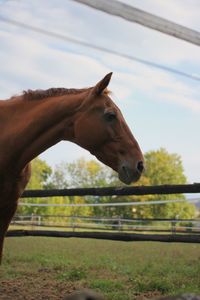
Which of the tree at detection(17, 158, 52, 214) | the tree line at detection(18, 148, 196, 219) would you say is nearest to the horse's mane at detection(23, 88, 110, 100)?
the tree line at detection(18, 148, 196, 219)

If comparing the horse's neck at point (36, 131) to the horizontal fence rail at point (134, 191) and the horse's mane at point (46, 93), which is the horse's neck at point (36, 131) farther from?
the horizontal fence rail at point (134, 191)

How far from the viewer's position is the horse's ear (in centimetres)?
379

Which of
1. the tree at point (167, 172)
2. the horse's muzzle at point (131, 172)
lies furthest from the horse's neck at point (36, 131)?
the tree at point (167, 172)

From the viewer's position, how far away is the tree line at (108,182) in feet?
151

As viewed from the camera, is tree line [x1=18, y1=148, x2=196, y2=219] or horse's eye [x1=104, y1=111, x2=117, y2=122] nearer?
horse's eye [x1=104, y1=111, x2=117, y2=122]

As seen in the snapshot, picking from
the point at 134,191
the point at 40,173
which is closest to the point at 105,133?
the point at 134,191

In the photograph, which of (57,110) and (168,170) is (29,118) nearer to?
(57,110)

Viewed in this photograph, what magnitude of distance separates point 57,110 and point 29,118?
0.26 m

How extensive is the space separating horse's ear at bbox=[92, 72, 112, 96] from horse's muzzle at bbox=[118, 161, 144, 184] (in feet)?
2.22

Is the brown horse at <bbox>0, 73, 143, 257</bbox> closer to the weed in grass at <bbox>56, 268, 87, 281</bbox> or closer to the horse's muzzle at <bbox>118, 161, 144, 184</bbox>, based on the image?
the horse's muzzle at <bbox>118, 161, 144, 184</bbox>

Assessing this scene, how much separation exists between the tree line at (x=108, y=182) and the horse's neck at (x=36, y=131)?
34.0 metres

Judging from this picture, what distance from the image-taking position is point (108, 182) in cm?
5962

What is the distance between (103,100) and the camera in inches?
154

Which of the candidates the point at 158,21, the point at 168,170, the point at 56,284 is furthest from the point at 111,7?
the point at 168,170
